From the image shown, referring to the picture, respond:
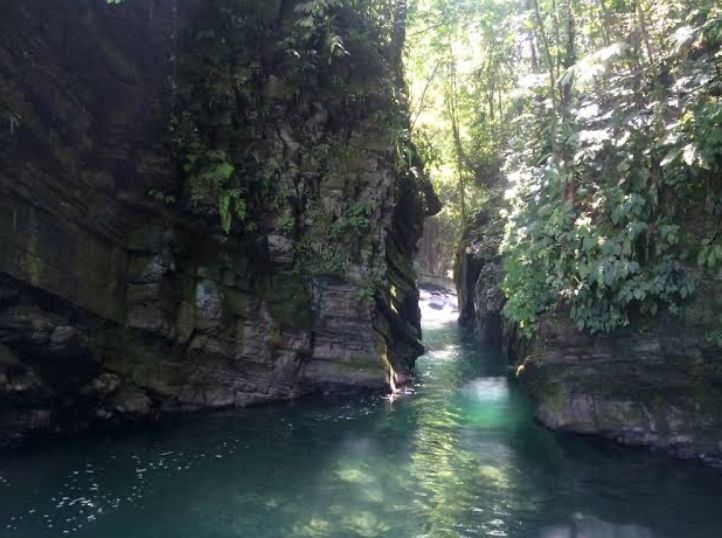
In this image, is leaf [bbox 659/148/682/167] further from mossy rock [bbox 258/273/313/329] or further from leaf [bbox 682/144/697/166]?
mossy rock [bbox 258/273/313/329]

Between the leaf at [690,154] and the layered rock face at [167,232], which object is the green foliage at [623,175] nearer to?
the leaf at [690,154]

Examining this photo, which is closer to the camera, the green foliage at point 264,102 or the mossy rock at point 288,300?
the green foliage at point 264,102

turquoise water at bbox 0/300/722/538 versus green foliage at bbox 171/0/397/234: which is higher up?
green foliage at bbox 171/0/397/234

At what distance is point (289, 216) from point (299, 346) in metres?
3.40

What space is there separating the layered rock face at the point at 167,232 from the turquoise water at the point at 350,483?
4.48 ft

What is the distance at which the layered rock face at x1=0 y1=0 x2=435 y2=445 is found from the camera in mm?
11555

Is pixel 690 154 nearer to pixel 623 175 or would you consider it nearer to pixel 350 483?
pixel 623 175

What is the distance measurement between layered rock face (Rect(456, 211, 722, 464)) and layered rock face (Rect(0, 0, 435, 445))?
452 cm

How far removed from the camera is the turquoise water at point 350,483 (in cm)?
849

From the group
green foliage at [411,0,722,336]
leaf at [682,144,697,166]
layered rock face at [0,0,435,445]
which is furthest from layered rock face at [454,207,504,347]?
leaf at [682,144,697,166]

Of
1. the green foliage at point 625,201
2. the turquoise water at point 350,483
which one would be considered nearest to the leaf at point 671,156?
the green foliage at point 625,201

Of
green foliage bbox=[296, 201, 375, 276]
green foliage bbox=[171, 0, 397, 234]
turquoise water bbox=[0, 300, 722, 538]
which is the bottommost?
turquoise water bbox=[0, 300, 722, 538]

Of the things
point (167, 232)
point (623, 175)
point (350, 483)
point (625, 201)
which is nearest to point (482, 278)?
point (623, 175)

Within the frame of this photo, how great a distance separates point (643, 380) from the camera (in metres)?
11.9
